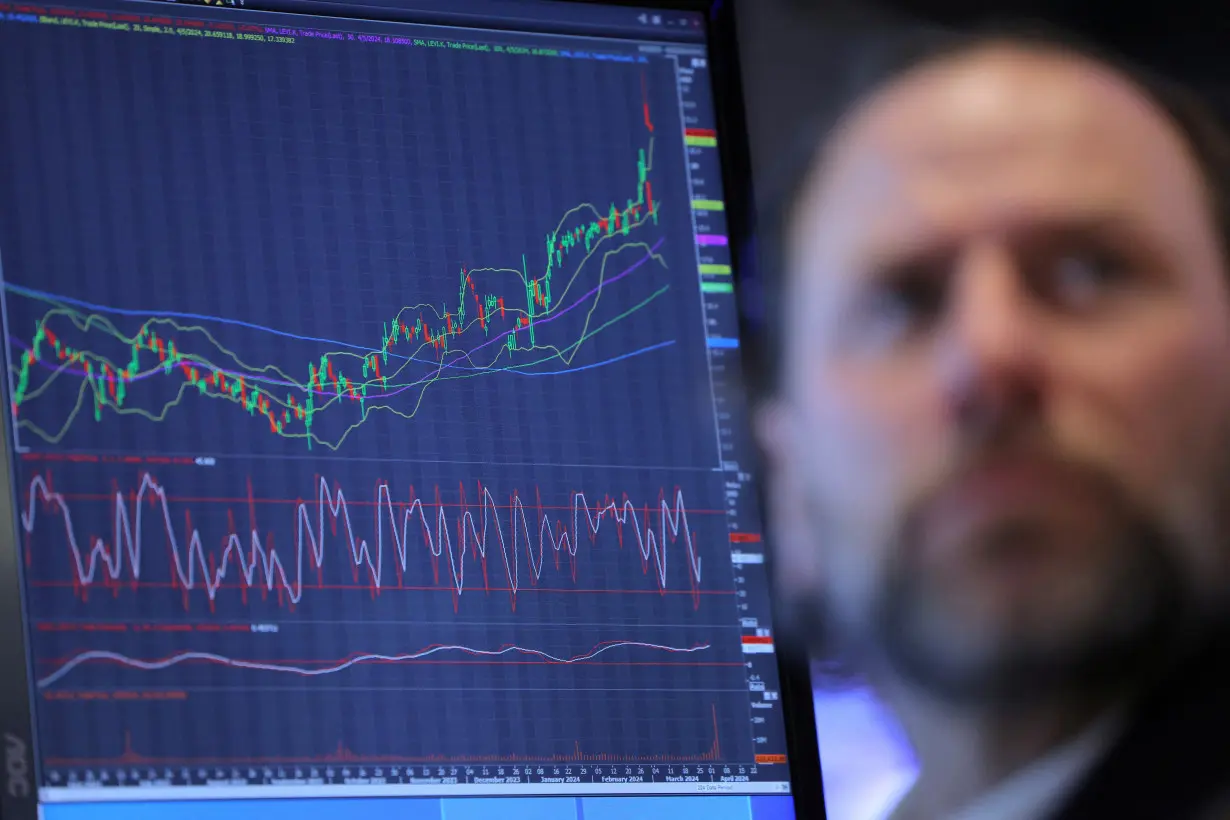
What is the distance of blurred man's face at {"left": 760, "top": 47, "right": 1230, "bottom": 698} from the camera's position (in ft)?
4.83

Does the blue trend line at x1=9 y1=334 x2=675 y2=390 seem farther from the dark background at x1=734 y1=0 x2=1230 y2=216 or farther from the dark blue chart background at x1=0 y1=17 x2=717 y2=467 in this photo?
the dark background at x1=734 y1=0 x2=1230 y2=216

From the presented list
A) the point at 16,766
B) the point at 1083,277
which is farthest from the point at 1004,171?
the point at 16,766

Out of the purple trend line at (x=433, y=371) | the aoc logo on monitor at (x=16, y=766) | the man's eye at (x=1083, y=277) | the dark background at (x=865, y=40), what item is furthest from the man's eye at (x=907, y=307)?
the aoc logo on monitor at (x=16, y=766)

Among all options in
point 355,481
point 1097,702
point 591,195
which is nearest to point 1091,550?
point 1097,702

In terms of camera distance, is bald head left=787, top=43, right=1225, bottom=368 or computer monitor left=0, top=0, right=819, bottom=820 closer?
computer monitor left=0, top=0, right=819, bottom=820

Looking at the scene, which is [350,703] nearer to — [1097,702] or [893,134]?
[1097,702]

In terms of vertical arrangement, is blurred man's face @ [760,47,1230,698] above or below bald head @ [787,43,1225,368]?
below

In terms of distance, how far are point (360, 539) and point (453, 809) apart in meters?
0.21

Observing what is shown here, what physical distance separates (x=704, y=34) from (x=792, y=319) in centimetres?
45

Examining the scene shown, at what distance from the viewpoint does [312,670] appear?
105 cm

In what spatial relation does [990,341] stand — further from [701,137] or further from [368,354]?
[368,354]

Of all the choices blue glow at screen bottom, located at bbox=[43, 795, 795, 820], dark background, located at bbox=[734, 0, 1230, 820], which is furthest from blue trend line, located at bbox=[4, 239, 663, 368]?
dark background, located at bbox=[734, 0, 1230, 820]

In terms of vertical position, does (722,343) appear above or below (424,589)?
above

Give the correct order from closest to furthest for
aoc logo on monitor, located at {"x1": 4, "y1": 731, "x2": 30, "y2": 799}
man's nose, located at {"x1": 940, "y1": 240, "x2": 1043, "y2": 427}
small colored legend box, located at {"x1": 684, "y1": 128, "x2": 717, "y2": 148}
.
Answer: aoc logo on monitor, located at {"x1": 4, "y1": 731, "x2": 30, "y2": 799}
small colored legend box, located at {"x1": 684, "y1": 128, "x2": 717, "y2": 148}
man's nose, located at {"x1": 940, "y1": 240, "x2": 1043, "y2": 427}
